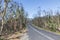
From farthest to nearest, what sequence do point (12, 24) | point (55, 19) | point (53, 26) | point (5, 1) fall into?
point (55, 19)
point (53, 26)
point (12, 24)
point (5, 1)

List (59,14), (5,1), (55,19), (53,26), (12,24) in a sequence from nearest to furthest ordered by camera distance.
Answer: (5,1)
(12,24)
(53,26)
(55,19)
(59,14)

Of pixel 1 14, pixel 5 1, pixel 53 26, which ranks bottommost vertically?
pixel 53 26

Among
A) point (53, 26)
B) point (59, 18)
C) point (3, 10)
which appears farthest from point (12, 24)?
point (59, 18)

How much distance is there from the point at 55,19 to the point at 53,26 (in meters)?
18.1

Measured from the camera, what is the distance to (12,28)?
55.4m

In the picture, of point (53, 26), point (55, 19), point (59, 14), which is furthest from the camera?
point (59, 14)

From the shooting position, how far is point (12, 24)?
55.0 m

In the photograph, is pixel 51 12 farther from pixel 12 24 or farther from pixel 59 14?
pixel 12 24

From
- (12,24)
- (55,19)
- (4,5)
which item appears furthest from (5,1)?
(55,19)

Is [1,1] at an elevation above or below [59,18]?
above

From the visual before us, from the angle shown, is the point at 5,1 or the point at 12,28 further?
the point at 12,28

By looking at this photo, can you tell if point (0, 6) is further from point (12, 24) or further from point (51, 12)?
point (51, 12)

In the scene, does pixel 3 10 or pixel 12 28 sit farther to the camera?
pixel 12 28

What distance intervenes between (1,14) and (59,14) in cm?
5950
